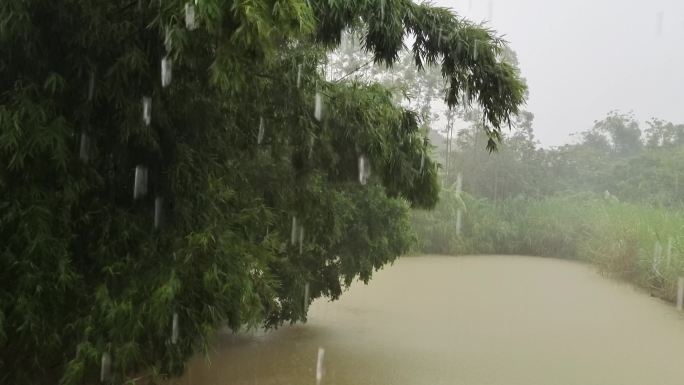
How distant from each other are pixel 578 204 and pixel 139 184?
16.8 metres

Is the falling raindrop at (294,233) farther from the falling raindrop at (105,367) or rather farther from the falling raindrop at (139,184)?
the falling raindrop at (105,367)

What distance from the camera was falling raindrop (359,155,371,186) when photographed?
17.8 ft

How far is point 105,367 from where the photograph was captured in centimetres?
336

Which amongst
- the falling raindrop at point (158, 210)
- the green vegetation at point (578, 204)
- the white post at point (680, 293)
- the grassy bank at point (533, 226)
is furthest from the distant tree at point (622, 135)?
the falling raindrop at point (158, 210)

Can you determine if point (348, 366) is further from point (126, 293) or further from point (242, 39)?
point (242, 39)

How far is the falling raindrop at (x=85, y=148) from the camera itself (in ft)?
11.8

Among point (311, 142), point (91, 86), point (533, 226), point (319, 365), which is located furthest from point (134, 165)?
point (533, 226)

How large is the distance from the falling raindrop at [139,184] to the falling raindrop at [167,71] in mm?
573

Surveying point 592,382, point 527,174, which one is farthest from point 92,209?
point 527,174

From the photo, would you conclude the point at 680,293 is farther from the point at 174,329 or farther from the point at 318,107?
the point at 174,329

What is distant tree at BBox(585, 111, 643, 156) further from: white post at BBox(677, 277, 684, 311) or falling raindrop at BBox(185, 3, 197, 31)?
falling raindrop at BBox(185, 3, 197, 31)

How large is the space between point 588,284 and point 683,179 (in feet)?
33.3

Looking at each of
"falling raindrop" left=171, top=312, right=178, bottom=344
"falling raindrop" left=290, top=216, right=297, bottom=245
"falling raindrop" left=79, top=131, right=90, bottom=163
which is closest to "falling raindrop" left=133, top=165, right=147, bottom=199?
"falling raindrop" left=79, top=131, right=90, bottom=163

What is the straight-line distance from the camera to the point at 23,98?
3.24 m
